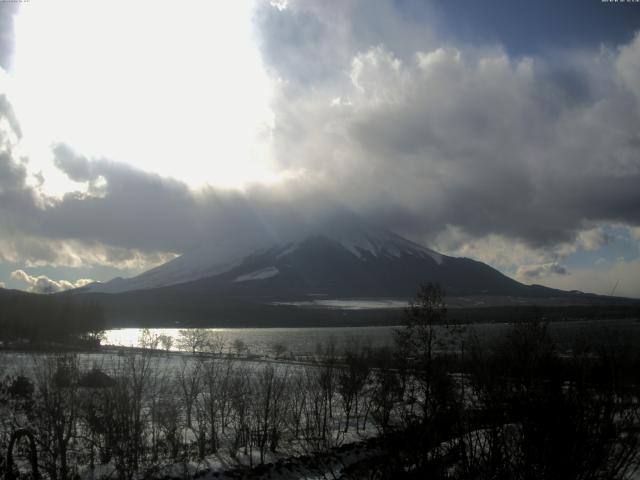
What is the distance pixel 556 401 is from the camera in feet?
25.8

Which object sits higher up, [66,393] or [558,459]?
[558,459]

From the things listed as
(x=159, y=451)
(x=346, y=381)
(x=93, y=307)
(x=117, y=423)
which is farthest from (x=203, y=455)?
(x=93, y=307)

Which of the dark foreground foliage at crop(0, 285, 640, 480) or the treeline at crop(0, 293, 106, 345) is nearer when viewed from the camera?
the dark foreground foliage at crop(0, 285, 640, 480)

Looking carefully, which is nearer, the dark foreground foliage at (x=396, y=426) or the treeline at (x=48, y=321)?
the dark foreground foliage at (x=396, y=426)

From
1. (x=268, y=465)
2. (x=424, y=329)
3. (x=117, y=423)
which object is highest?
(x=424, y=329)

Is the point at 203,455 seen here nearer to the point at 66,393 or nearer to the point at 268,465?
the point at 268,465

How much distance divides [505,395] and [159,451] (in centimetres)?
2440

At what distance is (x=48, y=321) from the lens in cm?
11869

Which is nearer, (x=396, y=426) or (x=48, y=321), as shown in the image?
(x=396, y=426)

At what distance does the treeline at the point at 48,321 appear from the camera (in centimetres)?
10612

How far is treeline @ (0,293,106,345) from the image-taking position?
106 meters

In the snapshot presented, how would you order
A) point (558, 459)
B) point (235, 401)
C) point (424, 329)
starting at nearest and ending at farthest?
point (558, 459), point (235, 401), point (424, 329)

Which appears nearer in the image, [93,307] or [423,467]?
[423,467]

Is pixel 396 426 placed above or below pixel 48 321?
above
